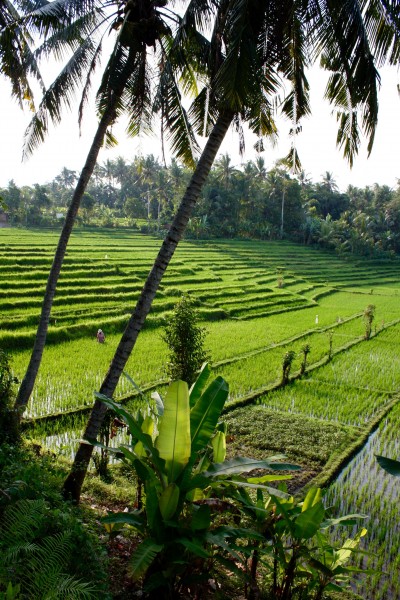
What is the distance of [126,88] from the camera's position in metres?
6.38

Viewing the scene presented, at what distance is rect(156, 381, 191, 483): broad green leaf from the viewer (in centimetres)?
304

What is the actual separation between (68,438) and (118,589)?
4.46 m

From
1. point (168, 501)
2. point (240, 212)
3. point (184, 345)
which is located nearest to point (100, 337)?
point (184, 345)

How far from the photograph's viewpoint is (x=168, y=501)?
3021mm

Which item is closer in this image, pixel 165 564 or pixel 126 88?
pixel 165 564

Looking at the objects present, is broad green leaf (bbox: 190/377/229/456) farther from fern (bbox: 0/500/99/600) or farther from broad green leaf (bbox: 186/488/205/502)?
fern (bbox: 0/500/99/600)

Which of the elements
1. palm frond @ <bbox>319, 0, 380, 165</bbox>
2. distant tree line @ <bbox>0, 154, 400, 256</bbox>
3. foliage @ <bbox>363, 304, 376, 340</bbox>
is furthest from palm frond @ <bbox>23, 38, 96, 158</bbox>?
distant tree line @ <bbox>0, 154, 400, 256</bbox>

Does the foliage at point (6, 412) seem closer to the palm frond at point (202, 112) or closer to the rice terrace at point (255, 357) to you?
the rice terrace at point (255, 357)

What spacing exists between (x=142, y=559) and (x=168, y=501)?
37cm

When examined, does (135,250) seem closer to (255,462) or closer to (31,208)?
(31,208)

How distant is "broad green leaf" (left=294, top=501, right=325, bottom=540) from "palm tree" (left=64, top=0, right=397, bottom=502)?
217 cm

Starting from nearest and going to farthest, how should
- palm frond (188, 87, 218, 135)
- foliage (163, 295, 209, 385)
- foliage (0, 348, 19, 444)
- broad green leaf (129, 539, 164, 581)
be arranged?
1. broad green leaf (129, 539, 164, 581)
2. foliage (0, 348, 19, 444)
3. palm frond (188, 87, 218, 135)
4. foliage (163, 295, 209, 385)

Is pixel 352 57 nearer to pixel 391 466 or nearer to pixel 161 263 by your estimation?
pixel 161 263

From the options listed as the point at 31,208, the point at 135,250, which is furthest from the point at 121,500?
the point at 31,208
